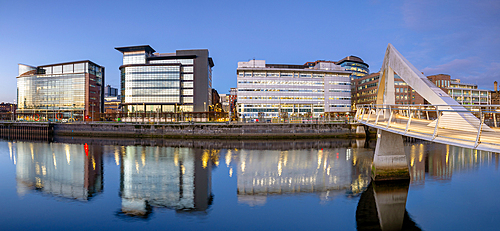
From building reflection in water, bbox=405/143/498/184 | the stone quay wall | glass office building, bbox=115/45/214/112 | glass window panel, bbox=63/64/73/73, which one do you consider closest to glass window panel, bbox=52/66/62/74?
glass window panel, bbox=63/64/73/73

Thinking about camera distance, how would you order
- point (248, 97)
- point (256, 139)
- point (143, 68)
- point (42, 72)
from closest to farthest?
point (256, 139), point (248, 97), point (143, 68), point (42, 72)

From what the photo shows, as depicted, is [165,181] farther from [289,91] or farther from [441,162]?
[289,91]

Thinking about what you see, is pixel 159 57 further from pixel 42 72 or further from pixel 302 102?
pixel 42 72

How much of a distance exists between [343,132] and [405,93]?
234 feet

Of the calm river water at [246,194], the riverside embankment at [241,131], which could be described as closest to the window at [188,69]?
the riverside embankment at [241,131]

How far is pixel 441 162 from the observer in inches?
1312

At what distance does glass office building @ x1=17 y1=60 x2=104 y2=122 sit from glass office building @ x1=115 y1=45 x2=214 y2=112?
120ft

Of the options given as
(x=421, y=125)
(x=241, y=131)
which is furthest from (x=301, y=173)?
(x=241, y=131)

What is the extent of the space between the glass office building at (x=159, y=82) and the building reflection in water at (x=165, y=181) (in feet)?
232

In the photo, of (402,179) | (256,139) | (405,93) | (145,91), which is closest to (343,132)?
(256,139)

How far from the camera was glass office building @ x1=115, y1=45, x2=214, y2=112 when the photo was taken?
359 ft

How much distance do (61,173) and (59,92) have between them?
130 meters

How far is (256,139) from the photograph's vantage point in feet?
194

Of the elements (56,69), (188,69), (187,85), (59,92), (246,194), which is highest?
(56,69)
